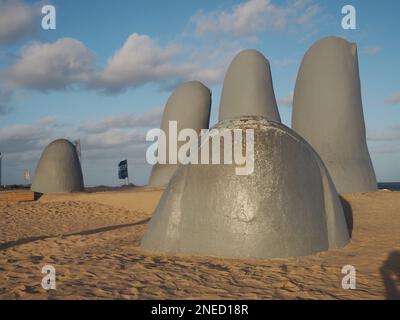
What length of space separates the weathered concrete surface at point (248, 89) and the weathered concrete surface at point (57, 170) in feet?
24.6

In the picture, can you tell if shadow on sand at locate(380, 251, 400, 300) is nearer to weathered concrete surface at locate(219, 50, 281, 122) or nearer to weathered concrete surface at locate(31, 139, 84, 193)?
weathered concrete surface at locate(219, 50, 281, 122)

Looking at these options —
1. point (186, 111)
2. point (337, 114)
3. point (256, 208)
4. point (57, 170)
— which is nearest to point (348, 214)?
point (337, 114)

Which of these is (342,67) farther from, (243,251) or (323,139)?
(243,251)

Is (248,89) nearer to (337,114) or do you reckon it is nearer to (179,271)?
(337,114)

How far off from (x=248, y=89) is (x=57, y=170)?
9318 millimetres

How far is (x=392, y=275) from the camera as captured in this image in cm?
434

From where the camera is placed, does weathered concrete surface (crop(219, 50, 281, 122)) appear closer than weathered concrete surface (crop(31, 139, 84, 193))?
Yes

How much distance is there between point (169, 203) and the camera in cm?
561

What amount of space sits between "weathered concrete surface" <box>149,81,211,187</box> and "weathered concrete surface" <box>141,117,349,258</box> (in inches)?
456

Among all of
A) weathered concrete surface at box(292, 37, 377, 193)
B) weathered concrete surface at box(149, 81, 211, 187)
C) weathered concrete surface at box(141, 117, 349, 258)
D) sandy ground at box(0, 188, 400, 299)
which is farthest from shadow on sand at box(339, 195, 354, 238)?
weathered concrete surface at box(149, 81, 211, 187)

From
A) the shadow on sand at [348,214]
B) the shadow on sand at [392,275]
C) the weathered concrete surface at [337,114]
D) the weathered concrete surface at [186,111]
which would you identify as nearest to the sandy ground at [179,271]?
the shadow on sand at [392,275]

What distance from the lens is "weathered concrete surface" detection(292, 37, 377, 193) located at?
41.7ft
